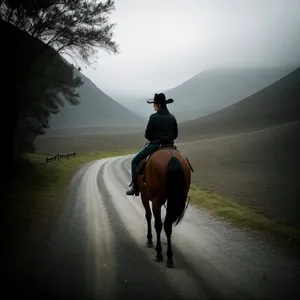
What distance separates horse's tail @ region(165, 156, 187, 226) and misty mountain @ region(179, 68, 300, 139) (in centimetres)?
9891

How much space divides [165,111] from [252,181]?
47.6 ft

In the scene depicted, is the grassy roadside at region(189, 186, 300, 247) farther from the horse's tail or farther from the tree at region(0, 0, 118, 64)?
the tree at region(0, 0, 118, 64)

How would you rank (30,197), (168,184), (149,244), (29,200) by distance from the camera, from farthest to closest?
(30,197)
(29,200)
(149,244)
(168,184)

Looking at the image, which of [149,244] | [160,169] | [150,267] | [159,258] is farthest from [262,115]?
[150,267]

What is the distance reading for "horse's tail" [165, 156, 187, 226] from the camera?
5.41 meters

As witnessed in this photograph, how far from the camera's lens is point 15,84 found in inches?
556

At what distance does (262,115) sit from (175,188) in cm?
13407

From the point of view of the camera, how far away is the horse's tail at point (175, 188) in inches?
213

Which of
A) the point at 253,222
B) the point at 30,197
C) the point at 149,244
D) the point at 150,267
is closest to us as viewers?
the point at 150,267

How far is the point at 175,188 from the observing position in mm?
5414

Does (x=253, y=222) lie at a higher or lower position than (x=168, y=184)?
lower

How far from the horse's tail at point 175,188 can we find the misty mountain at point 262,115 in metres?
98.9

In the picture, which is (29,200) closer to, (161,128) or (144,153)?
(144,153)

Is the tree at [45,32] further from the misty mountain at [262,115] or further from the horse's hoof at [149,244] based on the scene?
the misty mountain at [262,115]
